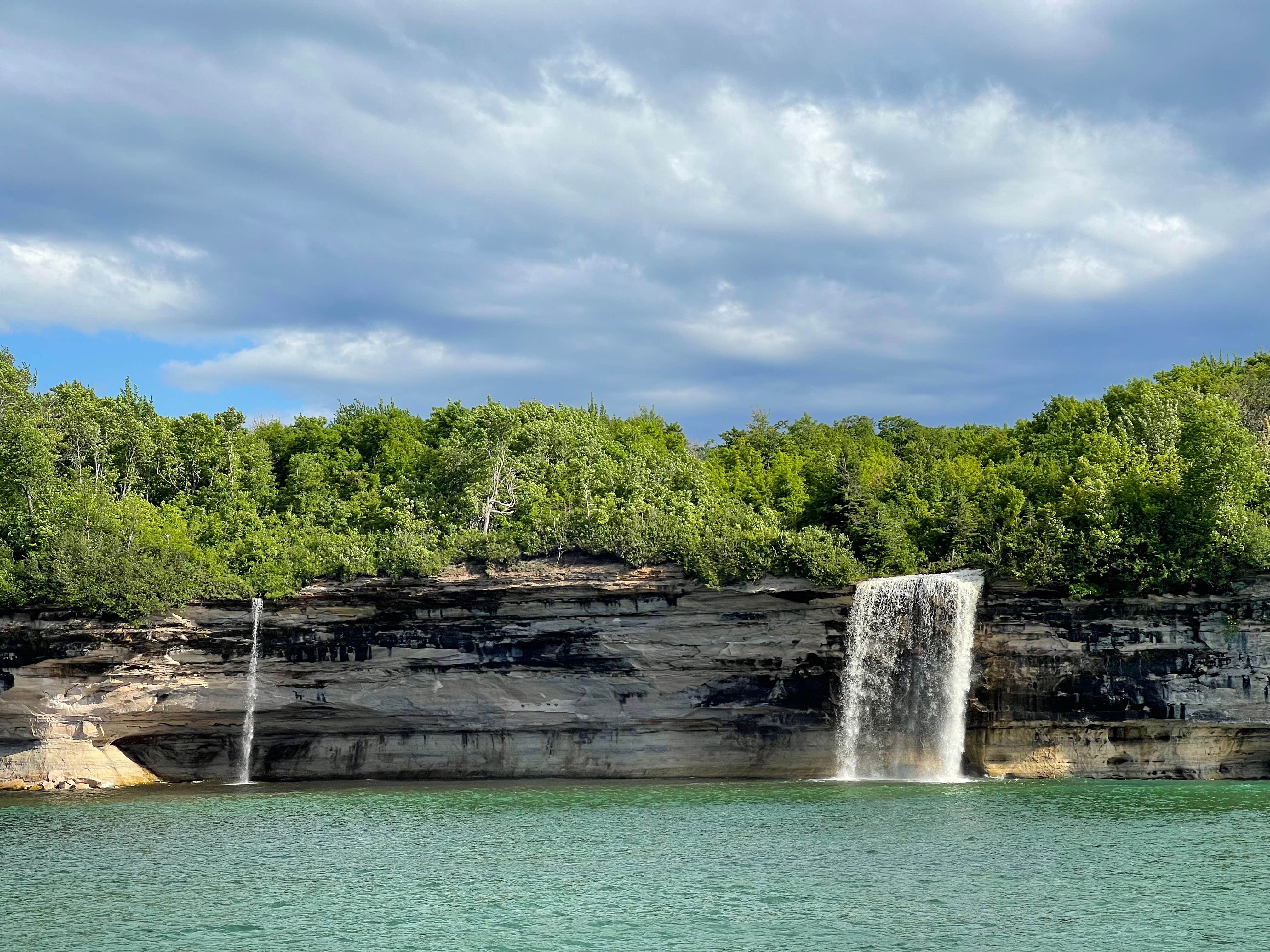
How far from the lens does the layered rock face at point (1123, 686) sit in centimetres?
3475

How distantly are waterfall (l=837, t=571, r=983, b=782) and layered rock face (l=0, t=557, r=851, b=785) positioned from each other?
102cm

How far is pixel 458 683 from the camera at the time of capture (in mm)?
40906

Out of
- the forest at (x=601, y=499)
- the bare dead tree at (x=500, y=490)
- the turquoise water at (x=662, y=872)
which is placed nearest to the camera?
the turquoise water at (x=662, y=872)

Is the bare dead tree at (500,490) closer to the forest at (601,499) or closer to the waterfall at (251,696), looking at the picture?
the forest at (601,499)

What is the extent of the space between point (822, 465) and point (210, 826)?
3114 cm

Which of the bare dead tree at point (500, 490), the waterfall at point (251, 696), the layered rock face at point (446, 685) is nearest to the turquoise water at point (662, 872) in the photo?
the layered rock face at point (446, 685)

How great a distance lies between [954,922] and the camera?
17984 millimetres

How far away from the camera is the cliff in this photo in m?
39.2

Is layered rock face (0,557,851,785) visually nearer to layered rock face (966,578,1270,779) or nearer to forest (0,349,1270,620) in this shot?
forest (0,349,1270,620)

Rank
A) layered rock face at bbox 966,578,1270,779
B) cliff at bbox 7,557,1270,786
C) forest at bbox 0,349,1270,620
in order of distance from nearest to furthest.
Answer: layered rock face at bbox 966,578,1270,779 → forest at bbox 0,349,1270,620 → cliff at bbox 7,557,1270,786

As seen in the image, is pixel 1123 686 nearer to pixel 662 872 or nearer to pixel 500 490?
pixel 662 872

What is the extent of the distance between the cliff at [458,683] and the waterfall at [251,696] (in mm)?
225

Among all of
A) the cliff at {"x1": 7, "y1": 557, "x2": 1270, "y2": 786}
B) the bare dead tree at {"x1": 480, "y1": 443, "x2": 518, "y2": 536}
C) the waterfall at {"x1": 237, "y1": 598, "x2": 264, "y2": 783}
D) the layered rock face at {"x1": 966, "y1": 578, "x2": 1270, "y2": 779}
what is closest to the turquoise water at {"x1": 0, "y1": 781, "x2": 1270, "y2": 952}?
the layered rock face at {"x1": 966, "y1": 578, "x2": 1270, "y2": 779}

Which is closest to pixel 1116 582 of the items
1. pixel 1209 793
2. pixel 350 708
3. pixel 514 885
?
pixel 1209 793
